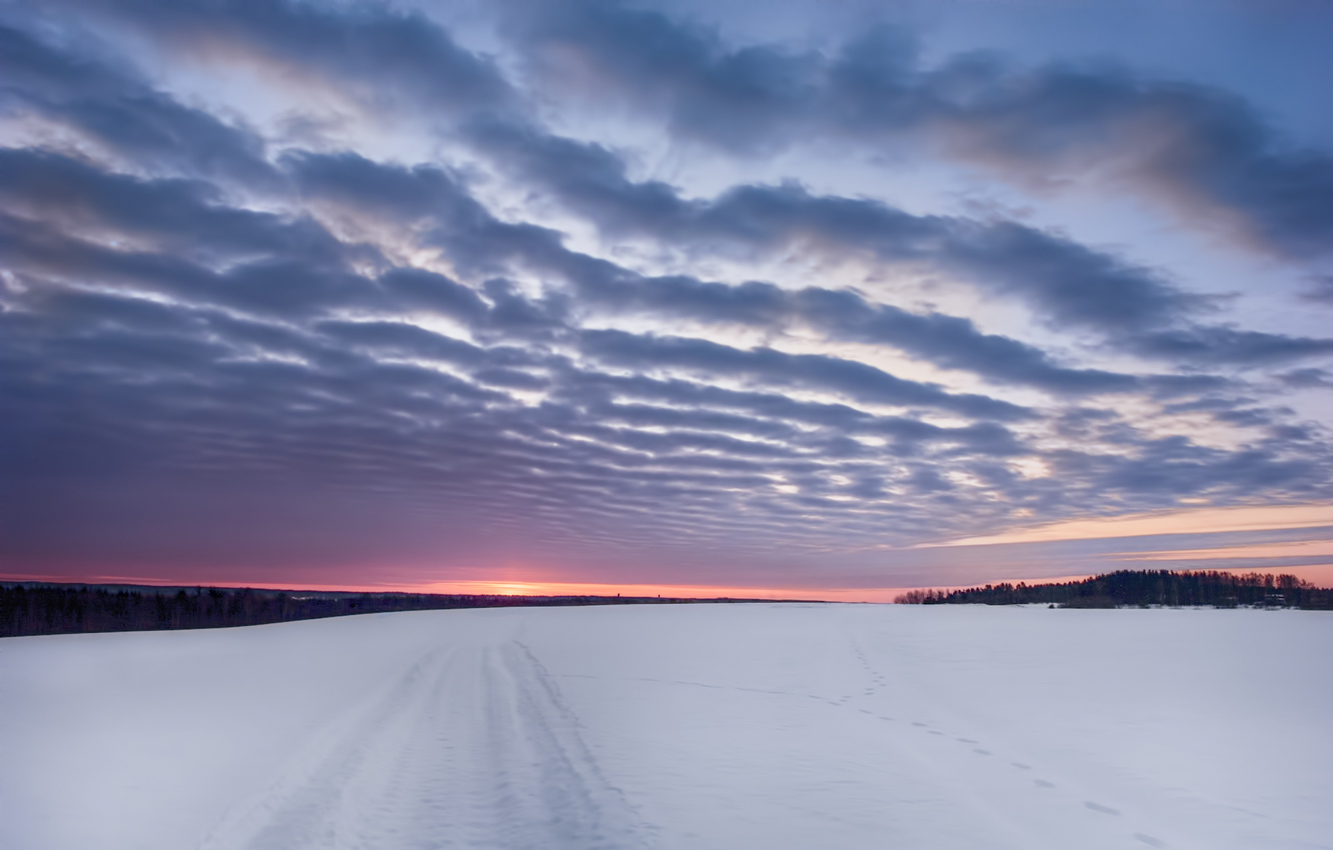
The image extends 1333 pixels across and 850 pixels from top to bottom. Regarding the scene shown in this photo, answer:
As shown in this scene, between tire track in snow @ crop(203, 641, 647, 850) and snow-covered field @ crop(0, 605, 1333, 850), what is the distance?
0.05 metres

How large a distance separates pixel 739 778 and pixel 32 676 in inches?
1008

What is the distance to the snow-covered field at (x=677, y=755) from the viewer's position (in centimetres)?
840

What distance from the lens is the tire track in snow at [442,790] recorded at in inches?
309

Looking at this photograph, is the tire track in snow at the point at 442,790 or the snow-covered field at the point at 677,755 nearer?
the tire track in snow at the point at 442,790

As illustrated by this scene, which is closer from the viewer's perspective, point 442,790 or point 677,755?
point 442,790

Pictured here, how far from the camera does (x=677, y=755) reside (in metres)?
12.1

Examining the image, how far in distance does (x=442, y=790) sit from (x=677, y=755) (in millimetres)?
3672

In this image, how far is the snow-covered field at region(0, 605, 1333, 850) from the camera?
840 centimetres

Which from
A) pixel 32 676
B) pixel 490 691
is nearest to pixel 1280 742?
pixel 490 691

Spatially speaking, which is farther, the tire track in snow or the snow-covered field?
the snow-covered field

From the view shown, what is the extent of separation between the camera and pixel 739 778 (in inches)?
Answer: 425

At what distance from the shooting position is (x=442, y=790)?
9.75 m

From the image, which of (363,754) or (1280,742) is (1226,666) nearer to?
(1280,742)

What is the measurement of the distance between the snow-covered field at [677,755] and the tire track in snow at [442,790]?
0.05m
